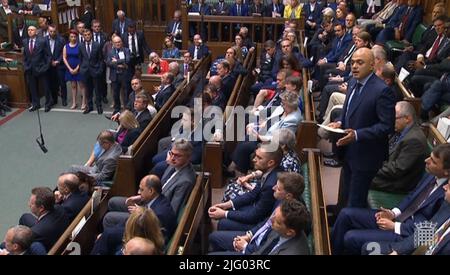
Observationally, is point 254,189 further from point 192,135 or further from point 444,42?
point 444,42

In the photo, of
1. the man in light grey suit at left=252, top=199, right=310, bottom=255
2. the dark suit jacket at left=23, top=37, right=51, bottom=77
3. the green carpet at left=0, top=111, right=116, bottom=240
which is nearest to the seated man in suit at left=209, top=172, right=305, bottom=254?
the man in light grey suit at left=252, top=199, right=310, bottom=255

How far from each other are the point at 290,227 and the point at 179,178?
45.3 inches

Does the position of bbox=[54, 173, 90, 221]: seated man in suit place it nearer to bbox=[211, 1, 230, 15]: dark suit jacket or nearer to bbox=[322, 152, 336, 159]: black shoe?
bbox=[322, 152, 336, 159]: black shoe

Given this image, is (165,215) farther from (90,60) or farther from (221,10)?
(221,10)

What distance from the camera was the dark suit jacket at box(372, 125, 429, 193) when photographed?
322 cm

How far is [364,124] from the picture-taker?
2.90 metres

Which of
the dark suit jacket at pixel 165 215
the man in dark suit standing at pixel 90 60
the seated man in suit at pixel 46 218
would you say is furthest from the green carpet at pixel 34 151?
the dark suit jacket at pixel 165 215

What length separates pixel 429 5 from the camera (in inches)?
294

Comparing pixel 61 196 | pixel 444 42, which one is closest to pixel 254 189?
pixel 61 196

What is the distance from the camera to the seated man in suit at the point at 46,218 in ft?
10.3

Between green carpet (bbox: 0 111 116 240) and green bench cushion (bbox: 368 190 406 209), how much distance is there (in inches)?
121

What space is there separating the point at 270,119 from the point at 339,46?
223 cm

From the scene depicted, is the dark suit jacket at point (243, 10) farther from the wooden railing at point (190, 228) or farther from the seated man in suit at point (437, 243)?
the seated man in suit at point (437, 243)

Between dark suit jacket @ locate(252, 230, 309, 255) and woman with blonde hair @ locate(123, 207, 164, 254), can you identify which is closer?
dark suit jacket @ locate(252, 230, 309, 255)
